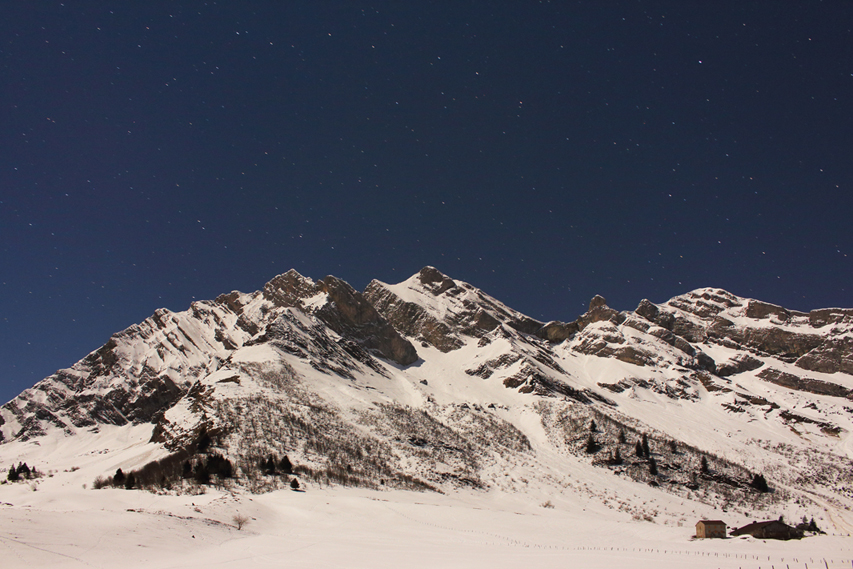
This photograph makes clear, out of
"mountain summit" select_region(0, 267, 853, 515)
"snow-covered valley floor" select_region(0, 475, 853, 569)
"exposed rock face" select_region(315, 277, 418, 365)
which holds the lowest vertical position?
"snow-covered valley floor" select_region(0, 475, 853, 569)

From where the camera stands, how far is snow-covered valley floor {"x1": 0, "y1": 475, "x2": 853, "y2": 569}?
992 inches

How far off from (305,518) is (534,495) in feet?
122

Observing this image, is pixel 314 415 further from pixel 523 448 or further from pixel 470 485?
pixel 523 448

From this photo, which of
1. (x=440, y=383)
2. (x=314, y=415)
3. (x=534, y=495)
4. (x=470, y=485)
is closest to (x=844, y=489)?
(x=534, y=495)

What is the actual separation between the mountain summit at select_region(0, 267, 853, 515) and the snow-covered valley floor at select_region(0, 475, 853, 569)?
36.9 ft

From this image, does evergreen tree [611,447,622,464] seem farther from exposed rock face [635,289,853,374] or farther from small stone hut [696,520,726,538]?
exposed rock face [635,289,853,374]

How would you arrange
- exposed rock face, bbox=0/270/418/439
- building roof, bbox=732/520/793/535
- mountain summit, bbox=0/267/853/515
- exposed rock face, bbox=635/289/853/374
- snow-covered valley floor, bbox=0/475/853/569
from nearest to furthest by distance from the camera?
snow-covered valley floor, bbox=0/475/853/569 < building roof, bbox=732/520/793/535 < mountain summit, bbox=0/267/853/515 < exposed rock face, bbox=0/270/418/439 < exposed rock face, bbox=635/289/853/374

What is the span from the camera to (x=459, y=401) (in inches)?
4710

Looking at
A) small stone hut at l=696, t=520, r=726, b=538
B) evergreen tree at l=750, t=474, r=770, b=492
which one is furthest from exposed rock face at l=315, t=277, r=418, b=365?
small stone hut at l=696, t=520, r=726, b=538

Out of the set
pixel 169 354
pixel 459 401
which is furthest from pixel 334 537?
pixel 169 354

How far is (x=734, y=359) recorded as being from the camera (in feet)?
587

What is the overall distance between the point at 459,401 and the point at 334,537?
85.4 metres

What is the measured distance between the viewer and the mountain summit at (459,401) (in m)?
72.8

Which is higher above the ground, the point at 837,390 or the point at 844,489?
the point at 837,390
